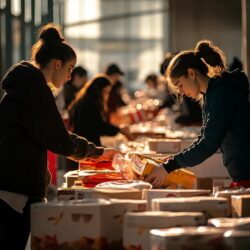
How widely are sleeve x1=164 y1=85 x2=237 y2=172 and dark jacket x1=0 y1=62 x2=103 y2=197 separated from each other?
851mm

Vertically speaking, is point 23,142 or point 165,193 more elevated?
point 23,142

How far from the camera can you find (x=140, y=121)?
17438mm

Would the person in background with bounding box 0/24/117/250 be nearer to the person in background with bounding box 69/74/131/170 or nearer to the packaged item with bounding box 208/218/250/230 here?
the packaged item with bounding box 208/218/250/230

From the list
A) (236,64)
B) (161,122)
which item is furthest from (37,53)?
(161,122)

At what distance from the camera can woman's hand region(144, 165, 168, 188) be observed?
688cm

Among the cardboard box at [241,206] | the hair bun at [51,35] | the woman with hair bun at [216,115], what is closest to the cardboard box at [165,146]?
the woman with hair bun at [216,115]

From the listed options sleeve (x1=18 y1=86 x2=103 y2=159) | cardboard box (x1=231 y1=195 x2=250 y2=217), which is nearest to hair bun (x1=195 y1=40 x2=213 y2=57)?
sleeve (x1=18 y1=86 x2=103 y2=159)

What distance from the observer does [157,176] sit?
272 inches

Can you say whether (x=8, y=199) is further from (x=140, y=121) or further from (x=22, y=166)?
(x=140, y=121)

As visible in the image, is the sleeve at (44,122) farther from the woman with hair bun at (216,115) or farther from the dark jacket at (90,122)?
the dark jacket at (90,122)

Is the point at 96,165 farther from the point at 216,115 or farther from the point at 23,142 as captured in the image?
the point at 23,142

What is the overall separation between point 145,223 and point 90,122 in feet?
21.2

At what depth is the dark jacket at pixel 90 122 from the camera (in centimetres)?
1171

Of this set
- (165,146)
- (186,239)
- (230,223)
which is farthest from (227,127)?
(165,146)
